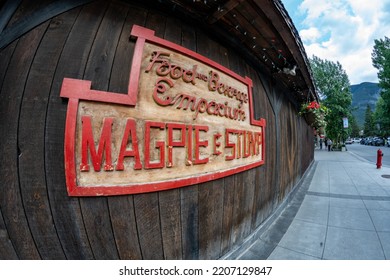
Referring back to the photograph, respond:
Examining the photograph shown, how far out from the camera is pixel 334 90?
68.0 feet

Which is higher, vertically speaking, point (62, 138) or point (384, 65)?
point (384, 65)

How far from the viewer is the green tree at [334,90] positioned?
20.8m

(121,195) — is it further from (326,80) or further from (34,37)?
(326,80)

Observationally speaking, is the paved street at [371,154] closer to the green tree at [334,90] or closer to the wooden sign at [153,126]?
the green tree at [334,90]

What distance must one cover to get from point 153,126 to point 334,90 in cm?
2649

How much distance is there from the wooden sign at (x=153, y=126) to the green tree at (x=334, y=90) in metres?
24.3

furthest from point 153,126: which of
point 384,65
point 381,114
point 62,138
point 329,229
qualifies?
point 381,114

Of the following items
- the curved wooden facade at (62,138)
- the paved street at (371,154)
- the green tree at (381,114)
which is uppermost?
the green tree at (381,114)

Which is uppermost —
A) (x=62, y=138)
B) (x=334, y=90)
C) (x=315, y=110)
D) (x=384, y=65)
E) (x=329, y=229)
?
(x=384, y=65)

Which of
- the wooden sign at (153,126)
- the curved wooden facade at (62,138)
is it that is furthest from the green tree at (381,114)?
the curved wooden facade at (62,138)

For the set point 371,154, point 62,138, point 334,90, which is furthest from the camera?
point 334,90

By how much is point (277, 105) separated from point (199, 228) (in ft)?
10.8

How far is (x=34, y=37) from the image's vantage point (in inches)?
54.1

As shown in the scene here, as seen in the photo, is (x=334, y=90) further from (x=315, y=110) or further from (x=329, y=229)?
(x=329, y=229)
